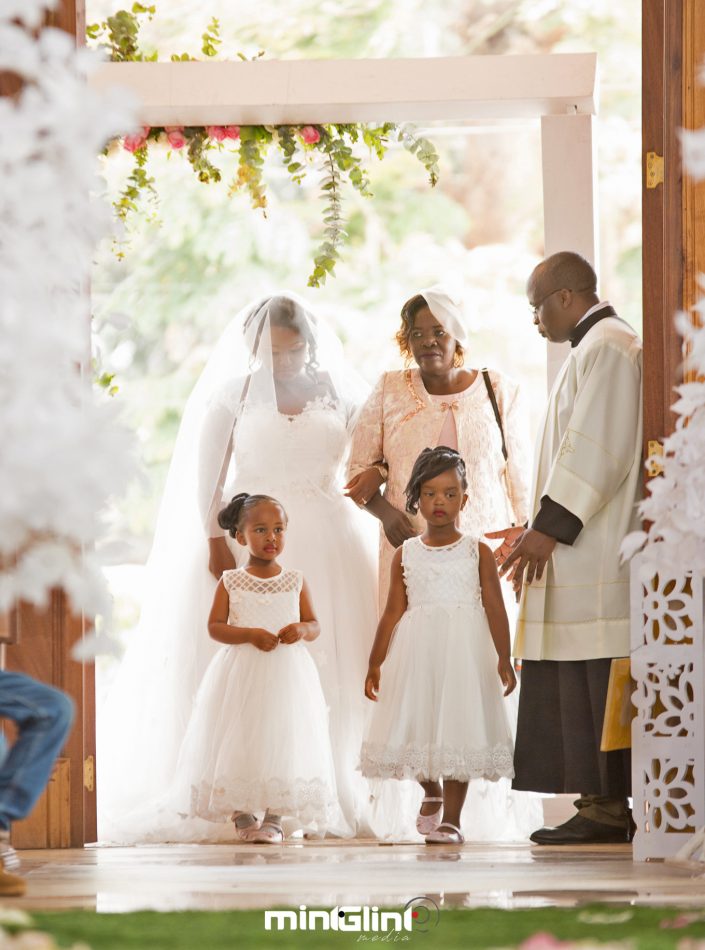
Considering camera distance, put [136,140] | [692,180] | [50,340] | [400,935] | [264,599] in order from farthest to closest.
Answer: [136,140] < [264,599] < [692,180] < [400,935] < [50,340]

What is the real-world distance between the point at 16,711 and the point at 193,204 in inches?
312

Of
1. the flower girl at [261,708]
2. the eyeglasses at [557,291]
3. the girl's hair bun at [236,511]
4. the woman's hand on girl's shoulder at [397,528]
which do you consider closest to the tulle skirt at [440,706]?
the flower girl at [261,708]

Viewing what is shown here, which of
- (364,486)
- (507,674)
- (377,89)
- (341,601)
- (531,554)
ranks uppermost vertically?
(377,89)

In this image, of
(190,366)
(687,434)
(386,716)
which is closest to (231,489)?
(386,716)

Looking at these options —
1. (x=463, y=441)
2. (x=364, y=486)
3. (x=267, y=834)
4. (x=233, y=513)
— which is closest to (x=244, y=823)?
(x=267, y=834)

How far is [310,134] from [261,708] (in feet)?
7.14

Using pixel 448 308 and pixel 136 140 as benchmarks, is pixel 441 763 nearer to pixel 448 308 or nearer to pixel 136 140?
pixel 448 308

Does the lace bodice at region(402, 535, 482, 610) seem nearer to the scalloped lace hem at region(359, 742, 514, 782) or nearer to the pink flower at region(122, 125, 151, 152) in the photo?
the scalloped lace hem at region(359, 742, 514, 782)

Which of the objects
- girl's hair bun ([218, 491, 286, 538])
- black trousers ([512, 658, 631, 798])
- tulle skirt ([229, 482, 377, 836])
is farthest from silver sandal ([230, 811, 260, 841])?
girl's hair bun ([218, 491, 286, 538])

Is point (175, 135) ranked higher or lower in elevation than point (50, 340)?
higher

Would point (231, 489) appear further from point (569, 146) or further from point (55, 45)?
point (55, 45)

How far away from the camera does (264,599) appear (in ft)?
16.8

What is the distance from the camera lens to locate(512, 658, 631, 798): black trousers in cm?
472

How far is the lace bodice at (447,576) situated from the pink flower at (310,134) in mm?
1782
